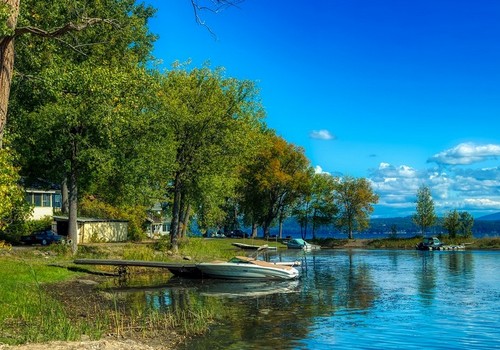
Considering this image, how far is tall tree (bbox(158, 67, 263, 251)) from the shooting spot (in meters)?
47.8

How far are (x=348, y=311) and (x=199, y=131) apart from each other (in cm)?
2811

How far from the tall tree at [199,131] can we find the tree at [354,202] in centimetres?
5905

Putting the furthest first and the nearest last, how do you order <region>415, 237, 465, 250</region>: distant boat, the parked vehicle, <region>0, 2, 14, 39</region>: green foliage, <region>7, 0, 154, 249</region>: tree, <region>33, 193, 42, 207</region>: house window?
<region>415, 237, 465, 250</region>: distant boat → <region>33, 193, 42, 207</region>: house window → the parked vehicle → <region>7, 0, 154, 249</region>: tree → <region>0, 2, 14, 39</region>: green foliage

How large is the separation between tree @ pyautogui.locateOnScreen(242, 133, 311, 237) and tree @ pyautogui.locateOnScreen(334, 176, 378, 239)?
33.0 ft

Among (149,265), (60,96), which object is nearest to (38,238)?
(149,265)

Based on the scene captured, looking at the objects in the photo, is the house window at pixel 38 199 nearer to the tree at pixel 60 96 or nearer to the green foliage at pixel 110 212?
the green foliage at pixel 110 212

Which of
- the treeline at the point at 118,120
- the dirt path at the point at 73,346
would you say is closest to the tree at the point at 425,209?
the treeline at the point at 118,120

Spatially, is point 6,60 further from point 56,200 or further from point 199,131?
point 56,200

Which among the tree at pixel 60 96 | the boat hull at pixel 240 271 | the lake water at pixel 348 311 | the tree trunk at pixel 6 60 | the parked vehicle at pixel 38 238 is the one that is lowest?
the lake water at pixel 348 311

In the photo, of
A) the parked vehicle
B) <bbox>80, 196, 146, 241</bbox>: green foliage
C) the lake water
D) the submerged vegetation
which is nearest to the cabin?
<bbox>80, 196, 146, 241</bbox>: green foliage

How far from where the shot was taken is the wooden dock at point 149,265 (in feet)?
113

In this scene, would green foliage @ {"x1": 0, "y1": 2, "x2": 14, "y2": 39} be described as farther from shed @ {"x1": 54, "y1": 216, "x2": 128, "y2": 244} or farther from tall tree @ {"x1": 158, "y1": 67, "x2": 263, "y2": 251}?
shed @ {"x1": 54, "y1": 216, "x2": 128, "y2": 244}

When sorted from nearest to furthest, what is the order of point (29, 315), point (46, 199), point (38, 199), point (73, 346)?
point (73, 346)
point (29, 315)
point (38, 199)
point (46, 199)

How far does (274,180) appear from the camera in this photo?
96.0m
